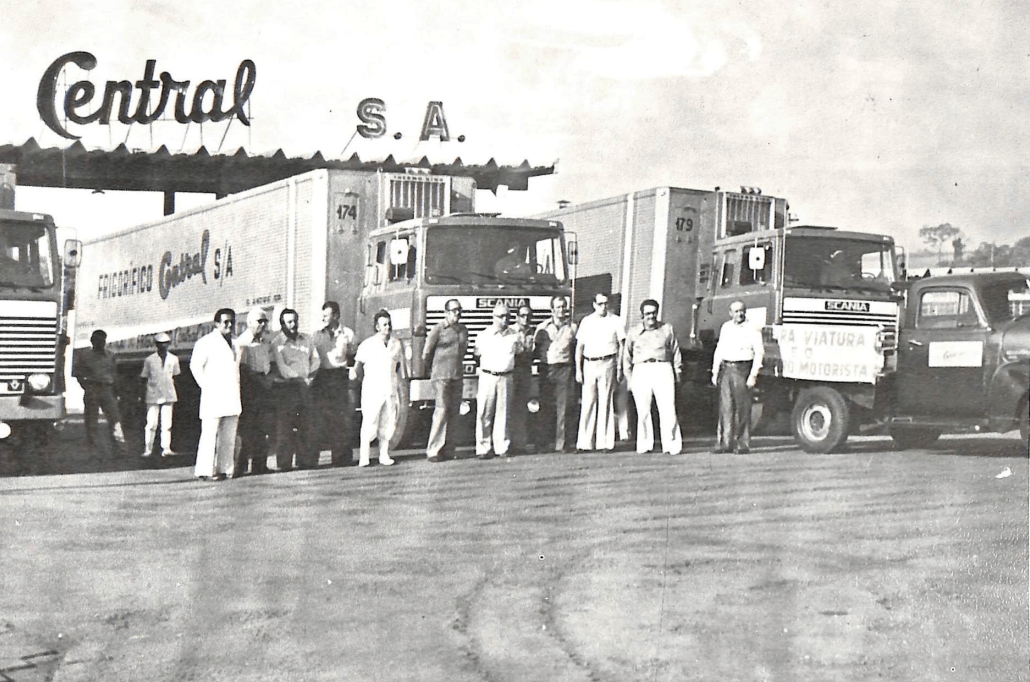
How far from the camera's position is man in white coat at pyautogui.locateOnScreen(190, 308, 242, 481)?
7.59m

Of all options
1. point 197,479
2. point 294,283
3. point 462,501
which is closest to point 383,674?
point 462,501

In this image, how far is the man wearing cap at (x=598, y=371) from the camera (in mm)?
9211

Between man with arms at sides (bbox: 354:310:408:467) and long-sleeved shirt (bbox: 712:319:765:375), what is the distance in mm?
2421

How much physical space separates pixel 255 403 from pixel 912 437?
16.3 ft

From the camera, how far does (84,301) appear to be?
28.5 ft

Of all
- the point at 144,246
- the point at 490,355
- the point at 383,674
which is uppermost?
the point at 144,246

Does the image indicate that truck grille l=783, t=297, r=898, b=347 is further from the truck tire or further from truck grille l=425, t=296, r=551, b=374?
truck grille l=425, t=296, r=551, b=374

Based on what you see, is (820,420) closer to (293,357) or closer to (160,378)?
(293,357)

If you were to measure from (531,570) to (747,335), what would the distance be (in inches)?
151

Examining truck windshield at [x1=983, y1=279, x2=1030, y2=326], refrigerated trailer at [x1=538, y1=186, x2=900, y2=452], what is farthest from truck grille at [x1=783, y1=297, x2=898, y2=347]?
truck windshield at [x1=983, y1=279, x2=1030, y2=326]

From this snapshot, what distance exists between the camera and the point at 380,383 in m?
8.42

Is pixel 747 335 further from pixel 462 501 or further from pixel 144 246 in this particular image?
pixel 144 246

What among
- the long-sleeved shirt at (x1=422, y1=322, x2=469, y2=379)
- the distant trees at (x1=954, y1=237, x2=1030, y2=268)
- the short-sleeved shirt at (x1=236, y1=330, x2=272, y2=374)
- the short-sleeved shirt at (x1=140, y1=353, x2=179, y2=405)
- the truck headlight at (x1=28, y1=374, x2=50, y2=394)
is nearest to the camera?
the truck headlight at (x1=28, y1=374, x2=50, y2=394)

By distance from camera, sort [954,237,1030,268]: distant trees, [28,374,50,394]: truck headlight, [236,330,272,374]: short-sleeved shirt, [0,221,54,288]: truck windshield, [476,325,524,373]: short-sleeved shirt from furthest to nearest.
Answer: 1. [476,325,524,373]: short-sleeved shirt
2. [954,237,1030,268]: distant trees
3. [236,330,272,374]: short-sleeved shirt
4. [28,374,50,394]: truck headlight
5. [0,221,54,288]: truck windshield
